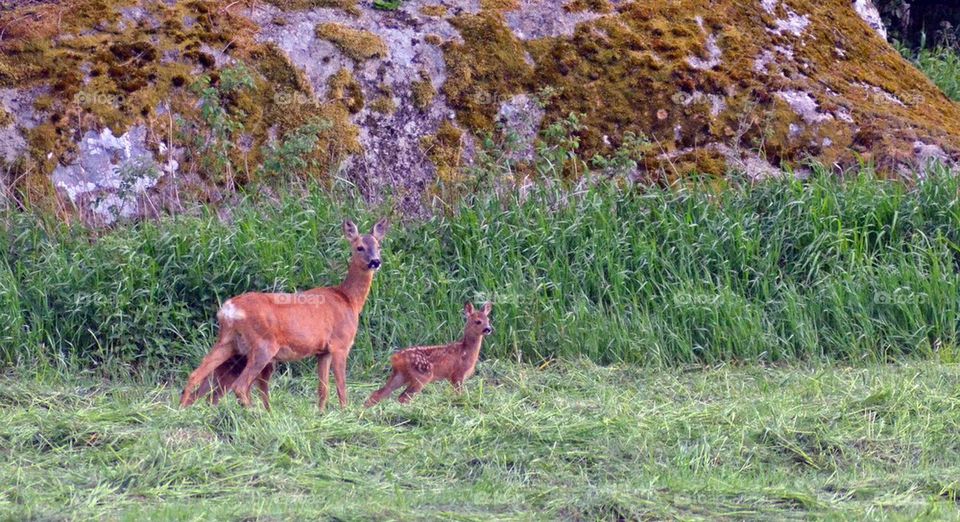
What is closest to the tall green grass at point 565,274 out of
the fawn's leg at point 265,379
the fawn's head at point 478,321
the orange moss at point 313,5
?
the fawn's head at point 478,321

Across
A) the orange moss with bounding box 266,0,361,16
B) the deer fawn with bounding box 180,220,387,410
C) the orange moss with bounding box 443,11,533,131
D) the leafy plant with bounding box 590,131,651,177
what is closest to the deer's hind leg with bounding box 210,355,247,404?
the deer fawn with bounding box 180,220,387,410

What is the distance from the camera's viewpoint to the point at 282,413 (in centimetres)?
637

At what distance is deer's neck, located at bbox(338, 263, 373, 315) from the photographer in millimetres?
7668

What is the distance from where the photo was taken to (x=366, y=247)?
7793 mm

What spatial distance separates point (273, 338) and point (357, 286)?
0.94m

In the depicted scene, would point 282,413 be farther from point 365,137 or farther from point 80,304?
point 365,137

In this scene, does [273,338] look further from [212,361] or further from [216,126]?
[216,126]

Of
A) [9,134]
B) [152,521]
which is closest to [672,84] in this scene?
[9,134]

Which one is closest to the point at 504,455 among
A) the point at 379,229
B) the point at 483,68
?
the point at 379,229

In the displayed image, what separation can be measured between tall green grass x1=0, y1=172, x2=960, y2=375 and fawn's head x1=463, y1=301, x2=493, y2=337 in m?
0.58

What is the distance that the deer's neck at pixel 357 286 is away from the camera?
767 centimetres

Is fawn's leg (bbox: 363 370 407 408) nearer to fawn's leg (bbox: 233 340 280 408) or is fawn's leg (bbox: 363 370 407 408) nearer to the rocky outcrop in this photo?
fawn's leg (bbox: 233 340 280 408)

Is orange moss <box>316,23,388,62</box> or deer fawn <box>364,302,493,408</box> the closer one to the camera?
deer fawn <box>364,302,493,408</box>

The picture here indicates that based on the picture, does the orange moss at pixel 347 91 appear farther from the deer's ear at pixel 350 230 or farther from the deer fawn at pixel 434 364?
the deer fawn at pixel 434 364
